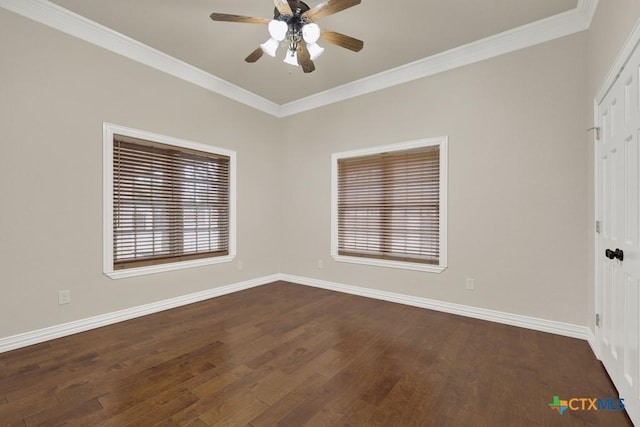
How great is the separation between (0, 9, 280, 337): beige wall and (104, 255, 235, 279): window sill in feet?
0.23

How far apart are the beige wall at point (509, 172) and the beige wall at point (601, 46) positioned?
0.11 meters

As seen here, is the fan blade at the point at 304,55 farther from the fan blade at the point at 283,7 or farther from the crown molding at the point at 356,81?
the crown molding at the point at 356,81

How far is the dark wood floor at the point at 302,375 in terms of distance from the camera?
167cm

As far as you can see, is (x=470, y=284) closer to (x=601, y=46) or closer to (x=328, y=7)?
(x=601, y=46)

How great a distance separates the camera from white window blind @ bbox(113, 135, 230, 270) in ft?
10.5

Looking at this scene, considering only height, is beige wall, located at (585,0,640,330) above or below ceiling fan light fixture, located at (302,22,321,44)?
below

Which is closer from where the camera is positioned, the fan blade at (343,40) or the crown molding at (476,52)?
the fan blade at (343,40)

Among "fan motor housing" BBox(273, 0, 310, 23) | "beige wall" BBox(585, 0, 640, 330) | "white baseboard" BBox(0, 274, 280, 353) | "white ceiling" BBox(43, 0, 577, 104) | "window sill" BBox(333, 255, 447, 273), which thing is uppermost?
"white ceiling" BBox(43, 0, 577, 104)

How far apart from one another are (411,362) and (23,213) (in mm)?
3583

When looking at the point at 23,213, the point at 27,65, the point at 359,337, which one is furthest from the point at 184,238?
the point at 359,337

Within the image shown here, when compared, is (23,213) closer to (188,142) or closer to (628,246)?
(188,142)

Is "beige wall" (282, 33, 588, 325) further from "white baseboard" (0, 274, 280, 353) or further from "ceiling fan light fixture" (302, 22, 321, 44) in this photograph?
"white baseboard" (0, 274, 280, 353)

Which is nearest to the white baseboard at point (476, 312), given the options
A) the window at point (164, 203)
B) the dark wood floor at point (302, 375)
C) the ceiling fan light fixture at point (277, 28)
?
the dark wood floor at point (302, 375)

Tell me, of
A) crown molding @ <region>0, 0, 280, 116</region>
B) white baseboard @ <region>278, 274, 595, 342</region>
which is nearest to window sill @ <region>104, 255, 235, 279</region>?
white baseboard @ <region>278, 274, 595, 342</region>
